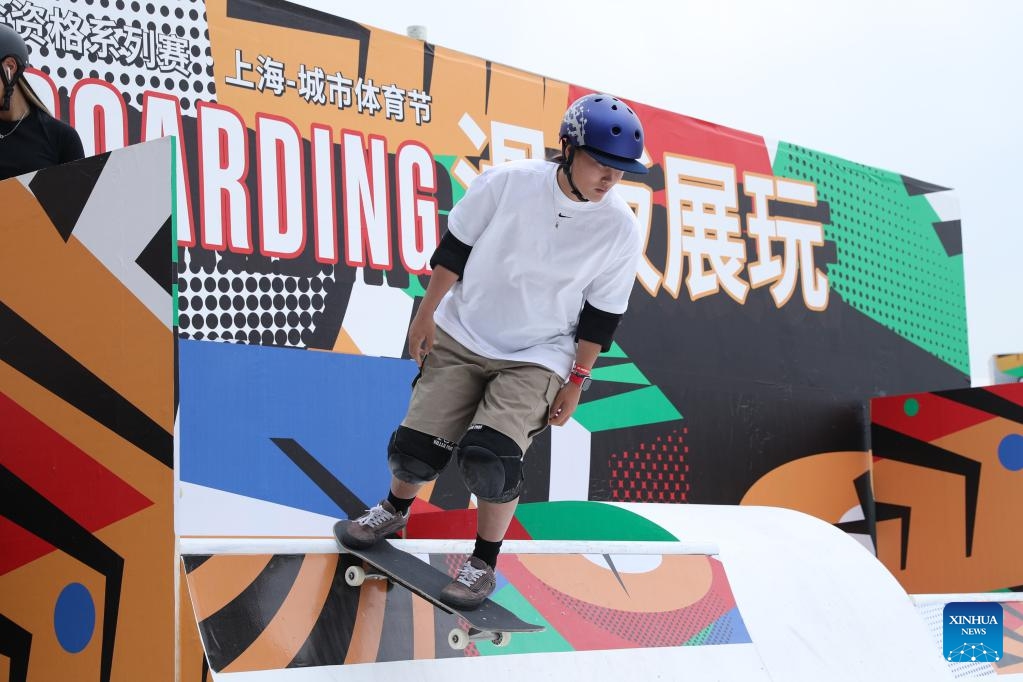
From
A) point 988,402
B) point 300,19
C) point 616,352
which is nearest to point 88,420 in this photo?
point 300,19

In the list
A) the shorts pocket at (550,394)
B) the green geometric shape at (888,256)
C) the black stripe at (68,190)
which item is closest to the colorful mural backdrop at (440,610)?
the shorts pocket at (550,394)

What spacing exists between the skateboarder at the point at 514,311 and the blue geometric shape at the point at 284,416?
242 centimetres

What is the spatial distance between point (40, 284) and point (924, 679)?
9.85 ft

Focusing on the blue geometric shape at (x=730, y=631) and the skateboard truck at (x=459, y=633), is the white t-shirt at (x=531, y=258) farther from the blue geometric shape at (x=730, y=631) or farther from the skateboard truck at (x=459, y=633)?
the blue geometric shape at (x=730, y=631)

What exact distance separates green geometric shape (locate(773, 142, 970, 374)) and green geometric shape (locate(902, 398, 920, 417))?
0.76 metres

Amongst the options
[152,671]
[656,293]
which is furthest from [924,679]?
[656,293]

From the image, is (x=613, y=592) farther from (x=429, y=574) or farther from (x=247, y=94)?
(x=247, y=94)

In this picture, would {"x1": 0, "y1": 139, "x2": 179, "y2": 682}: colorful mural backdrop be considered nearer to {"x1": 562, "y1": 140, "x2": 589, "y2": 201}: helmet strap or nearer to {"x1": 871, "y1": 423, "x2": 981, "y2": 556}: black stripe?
{"x1": 562, "y1": 140, "x2": 589, "y2": 201}: helmet strap

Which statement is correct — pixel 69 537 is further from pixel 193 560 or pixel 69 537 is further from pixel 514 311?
pixel 514 311

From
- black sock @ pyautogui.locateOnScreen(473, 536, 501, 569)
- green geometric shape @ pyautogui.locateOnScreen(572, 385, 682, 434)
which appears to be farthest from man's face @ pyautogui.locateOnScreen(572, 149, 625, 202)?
green geometric shape @ pyautogui.locateOnScreen(572, 385, 682, 434)

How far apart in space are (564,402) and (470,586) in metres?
0.55

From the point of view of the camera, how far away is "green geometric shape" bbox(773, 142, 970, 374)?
8406 mm

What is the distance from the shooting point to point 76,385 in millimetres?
2385

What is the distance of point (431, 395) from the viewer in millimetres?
2955
